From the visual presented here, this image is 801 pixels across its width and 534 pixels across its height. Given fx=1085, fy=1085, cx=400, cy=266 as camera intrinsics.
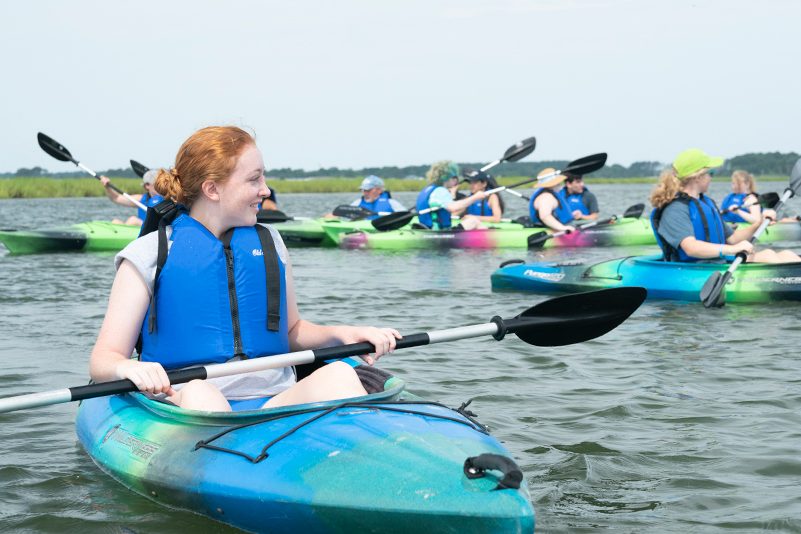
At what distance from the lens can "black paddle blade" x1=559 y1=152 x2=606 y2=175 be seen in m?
13.0

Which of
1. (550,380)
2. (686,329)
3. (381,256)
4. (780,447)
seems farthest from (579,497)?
(381,256)

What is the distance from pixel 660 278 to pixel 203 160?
5.94 metres

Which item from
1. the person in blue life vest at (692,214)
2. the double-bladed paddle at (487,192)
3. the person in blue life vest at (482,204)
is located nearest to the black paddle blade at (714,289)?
the person in blue life vest at (692,214)

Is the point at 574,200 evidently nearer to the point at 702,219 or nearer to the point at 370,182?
the point at 370,182

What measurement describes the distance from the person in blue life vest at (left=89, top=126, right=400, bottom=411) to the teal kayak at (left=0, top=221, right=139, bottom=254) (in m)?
11.5

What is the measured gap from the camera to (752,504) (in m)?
3.82

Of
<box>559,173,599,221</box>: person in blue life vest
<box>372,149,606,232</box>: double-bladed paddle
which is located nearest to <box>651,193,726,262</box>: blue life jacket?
<box>372,149,606,232</box>: double-bladed paddle

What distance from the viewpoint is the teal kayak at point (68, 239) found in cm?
1492

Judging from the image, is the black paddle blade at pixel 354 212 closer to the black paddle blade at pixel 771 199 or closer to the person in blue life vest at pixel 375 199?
the person in blue life vest at pixel 375 199

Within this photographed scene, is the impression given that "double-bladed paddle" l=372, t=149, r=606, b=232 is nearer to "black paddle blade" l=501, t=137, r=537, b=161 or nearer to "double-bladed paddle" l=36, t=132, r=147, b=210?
"black paddle blade" l=501, t=137, r=537, b=161

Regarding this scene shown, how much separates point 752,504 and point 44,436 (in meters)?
3.09

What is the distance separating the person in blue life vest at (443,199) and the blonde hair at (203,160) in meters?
11.5

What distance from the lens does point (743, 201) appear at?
15875 mm

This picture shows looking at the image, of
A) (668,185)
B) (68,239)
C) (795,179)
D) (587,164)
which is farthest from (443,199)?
(668,185)
